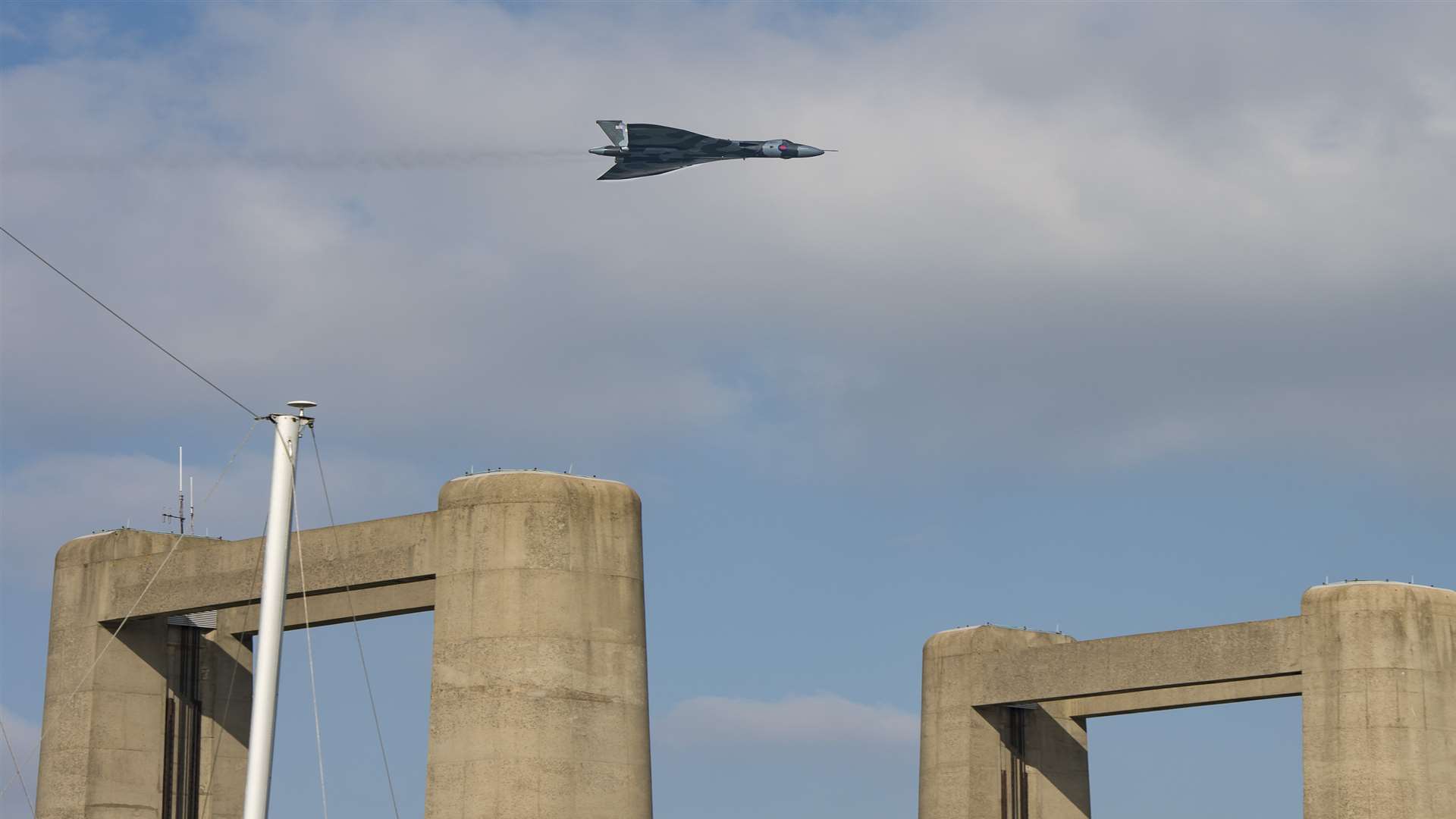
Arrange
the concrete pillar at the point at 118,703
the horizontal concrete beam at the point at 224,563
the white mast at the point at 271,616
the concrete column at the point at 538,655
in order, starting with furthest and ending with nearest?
the concrete pillar at the point at 118,703 → the horizontal concrete beam at the point at 224,563 → the concrete column at the point at 538,655 → the white mast at the point at 271,616

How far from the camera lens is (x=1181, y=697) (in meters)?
64.7

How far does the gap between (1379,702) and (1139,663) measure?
7.25 m

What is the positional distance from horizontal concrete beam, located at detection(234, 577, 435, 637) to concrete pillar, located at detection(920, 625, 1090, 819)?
68.9 feet

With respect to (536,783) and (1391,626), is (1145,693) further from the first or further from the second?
(536,783)

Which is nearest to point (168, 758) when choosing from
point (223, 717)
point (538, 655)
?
point (223, 717)

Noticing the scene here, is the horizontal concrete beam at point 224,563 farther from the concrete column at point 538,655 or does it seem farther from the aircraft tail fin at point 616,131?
the aircraft tail fin at point 616,131

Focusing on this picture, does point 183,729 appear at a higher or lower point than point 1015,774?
lower

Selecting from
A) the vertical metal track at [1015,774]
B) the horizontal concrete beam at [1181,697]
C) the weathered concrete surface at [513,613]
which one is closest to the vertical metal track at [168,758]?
the weathered concrete surface at [513,613]

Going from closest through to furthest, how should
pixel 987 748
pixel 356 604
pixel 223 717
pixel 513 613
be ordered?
pixel 513 613 → pixel 356 604 → pixel 223 717 → pixel 987 748

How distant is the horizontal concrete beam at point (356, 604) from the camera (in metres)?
52.6

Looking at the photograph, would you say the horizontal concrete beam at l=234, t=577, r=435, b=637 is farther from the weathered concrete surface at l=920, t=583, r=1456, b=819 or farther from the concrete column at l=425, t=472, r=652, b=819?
the weathered concrete surface at l=920, t=583, r=1456, b=819

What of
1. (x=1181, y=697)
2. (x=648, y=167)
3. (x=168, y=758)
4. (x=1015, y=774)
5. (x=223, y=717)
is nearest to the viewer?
(x=168, y=758)

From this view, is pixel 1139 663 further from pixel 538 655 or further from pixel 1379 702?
pixel 538 655

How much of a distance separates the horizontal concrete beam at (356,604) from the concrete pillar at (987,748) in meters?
21.0
